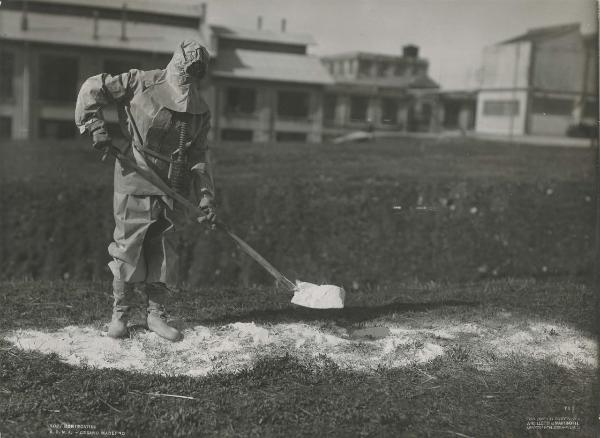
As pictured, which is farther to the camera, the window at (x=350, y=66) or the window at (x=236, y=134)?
the window at (x=350, y=66)

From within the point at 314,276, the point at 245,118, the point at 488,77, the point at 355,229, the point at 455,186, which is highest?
the point at 488,77

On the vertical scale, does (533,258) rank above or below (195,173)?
below

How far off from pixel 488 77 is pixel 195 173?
736cm

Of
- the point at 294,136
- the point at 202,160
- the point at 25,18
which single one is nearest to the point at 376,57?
the point at 294,136

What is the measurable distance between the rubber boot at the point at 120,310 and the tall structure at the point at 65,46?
469 cm

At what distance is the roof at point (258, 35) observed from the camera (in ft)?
29.3

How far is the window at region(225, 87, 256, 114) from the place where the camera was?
927 centimetres

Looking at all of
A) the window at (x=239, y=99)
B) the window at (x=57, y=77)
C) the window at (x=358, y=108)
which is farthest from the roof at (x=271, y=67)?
the window at (x=57, y=77)

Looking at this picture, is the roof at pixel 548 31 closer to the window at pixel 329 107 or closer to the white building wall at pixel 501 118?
the white building wall at pixel 501 118

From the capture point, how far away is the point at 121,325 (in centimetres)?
461

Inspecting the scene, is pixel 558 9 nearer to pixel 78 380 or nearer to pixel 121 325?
pixel 121 325

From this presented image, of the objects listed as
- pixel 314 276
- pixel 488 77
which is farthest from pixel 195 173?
pixel 488 77

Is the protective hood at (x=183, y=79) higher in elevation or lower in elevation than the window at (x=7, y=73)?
lower

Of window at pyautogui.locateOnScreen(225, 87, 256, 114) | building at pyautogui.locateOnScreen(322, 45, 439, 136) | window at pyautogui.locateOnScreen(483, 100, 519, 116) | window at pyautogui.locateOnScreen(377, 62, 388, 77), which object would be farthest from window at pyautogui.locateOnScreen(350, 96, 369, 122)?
window at pyautogui.locateOnScreen(483, 100, 519, 116)
